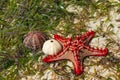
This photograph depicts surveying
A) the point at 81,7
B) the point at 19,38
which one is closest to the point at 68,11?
the point at 81,7

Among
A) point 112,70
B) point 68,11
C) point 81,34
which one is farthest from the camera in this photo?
point 68,11

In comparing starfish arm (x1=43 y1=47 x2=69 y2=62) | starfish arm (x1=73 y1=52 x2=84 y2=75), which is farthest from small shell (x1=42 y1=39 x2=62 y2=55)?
starfish arm (x1=73 y1=52 x2=84 y2=75)

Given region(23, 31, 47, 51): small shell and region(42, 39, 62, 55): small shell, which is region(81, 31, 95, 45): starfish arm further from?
region(23, 31, 47, 51): small shell

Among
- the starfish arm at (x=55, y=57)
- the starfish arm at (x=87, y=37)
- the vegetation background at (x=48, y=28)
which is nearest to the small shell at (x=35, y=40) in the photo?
the vegetation background at (x=48, y=28)

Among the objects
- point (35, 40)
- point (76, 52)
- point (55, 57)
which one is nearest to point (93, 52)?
point (76, 52)

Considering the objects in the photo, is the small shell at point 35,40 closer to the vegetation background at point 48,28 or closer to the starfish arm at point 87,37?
the vegetation background at point 48,28

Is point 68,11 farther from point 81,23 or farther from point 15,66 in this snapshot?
point 15,66
